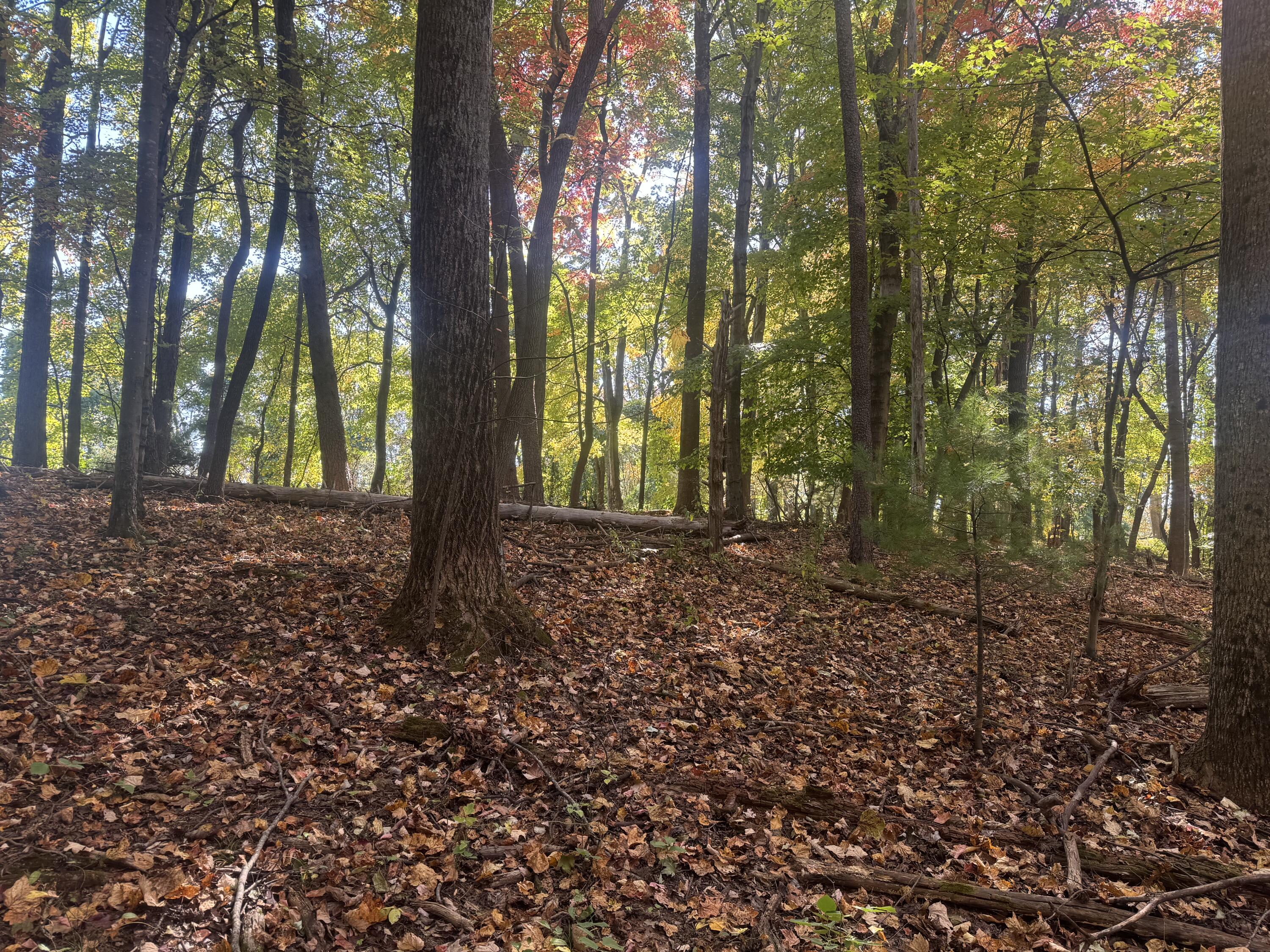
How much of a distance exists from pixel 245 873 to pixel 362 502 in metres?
7.76

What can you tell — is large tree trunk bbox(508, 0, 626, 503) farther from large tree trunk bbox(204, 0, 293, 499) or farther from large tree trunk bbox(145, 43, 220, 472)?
large tree trunk bbox(145, 43, 220, 472)

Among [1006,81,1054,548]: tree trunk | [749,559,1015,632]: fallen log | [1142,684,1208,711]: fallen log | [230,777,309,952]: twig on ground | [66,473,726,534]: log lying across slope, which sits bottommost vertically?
[1142,684,1208,711]: fallen log

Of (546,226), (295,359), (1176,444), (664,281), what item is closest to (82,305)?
(295,359)

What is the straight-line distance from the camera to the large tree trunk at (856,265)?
9.05 metres

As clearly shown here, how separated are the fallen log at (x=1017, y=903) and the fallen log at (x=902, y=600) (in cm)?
559

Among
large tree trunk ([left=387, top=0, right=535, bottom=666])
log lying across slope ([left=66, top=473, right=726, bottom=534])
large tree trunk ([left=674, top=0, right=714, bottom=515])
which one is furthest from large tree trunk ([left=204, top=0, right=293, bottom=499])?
large tree trunk ([left=674, top=0, right=714, bottom=515])

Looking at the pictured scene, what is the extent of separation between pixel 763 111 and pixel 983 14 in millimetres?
6941

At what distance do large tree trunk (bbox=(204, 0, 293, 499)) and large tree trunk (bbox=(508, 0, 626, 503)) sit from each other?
364 centimetres

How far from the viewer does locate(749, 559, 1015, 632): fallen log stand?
8.41 meters

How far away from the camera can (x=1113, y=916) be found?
10.0ft

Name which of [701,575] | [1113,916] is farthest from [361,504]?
[1113,916]

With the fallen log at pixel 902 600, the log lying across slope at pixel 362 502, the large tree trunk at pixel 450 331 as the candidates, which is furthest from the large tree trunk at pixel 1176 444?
the large tree trunk at pixel 450 331

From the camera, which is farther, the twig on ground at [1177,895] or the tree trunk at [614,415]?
the tree trunk at [614,415]

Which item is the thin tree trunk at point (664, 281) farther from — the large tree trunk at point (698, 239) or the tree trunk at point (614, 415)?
the large tree trunk at point (698, 239)
